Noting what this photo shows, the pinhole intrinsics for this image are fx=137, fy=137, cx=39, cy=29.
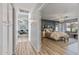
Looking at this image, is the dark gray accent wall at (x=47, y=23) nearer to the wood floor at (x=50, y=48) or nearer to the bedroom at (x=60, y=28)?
the bedroom at (x=60, y=28)

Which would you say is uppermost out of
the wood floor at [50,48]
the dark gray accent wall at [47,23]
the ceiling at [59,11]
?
the ceiling at [59,11]

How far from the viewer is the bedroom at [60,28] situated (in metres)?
2.03

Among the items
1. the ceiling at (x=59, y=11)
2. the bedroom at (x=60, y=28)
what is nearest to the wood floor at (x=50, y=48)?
the bedroom at (x=60, y=28)

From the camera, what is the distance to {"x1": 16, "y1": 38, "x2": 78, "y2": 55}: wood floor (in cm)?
203

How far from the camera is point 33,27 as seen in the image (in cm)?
210

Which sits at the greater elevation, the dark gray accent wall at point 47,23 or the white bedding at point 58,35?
the dark gray accent wall at point 47,23

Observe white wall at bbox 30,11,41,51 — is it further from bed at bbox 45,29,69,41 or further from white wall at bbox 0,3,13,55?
white wall at bbox 0,3,13,55

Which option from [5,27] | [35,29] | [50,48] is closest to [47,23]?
[35,29]

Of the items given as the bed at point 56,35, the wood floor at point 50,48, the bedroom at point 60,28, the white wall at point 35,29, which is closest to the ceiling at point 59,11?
the bedroom at point 60,28

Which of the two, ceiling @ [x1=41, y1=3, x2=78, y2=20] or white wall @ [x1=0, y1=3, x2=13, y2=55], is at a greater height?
ceiling @ [x1=41, y1=3, x2=78, y2=20]

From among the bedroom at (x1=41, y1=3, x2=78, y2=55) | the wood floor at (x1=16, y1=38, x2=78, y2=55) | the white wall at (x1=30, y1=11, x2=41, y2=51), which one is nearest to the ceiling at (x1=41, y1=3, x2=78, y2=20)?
the bedroom at (x1=41, y1=3, x2=78, y2=55)

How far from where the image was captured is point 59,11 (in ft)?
6.69

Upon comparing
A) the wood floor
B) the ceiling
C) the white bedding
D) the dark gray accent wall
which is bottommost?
the wood floor

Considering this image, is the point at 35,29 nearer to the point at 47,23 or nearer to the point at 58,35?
the point at 47,23
